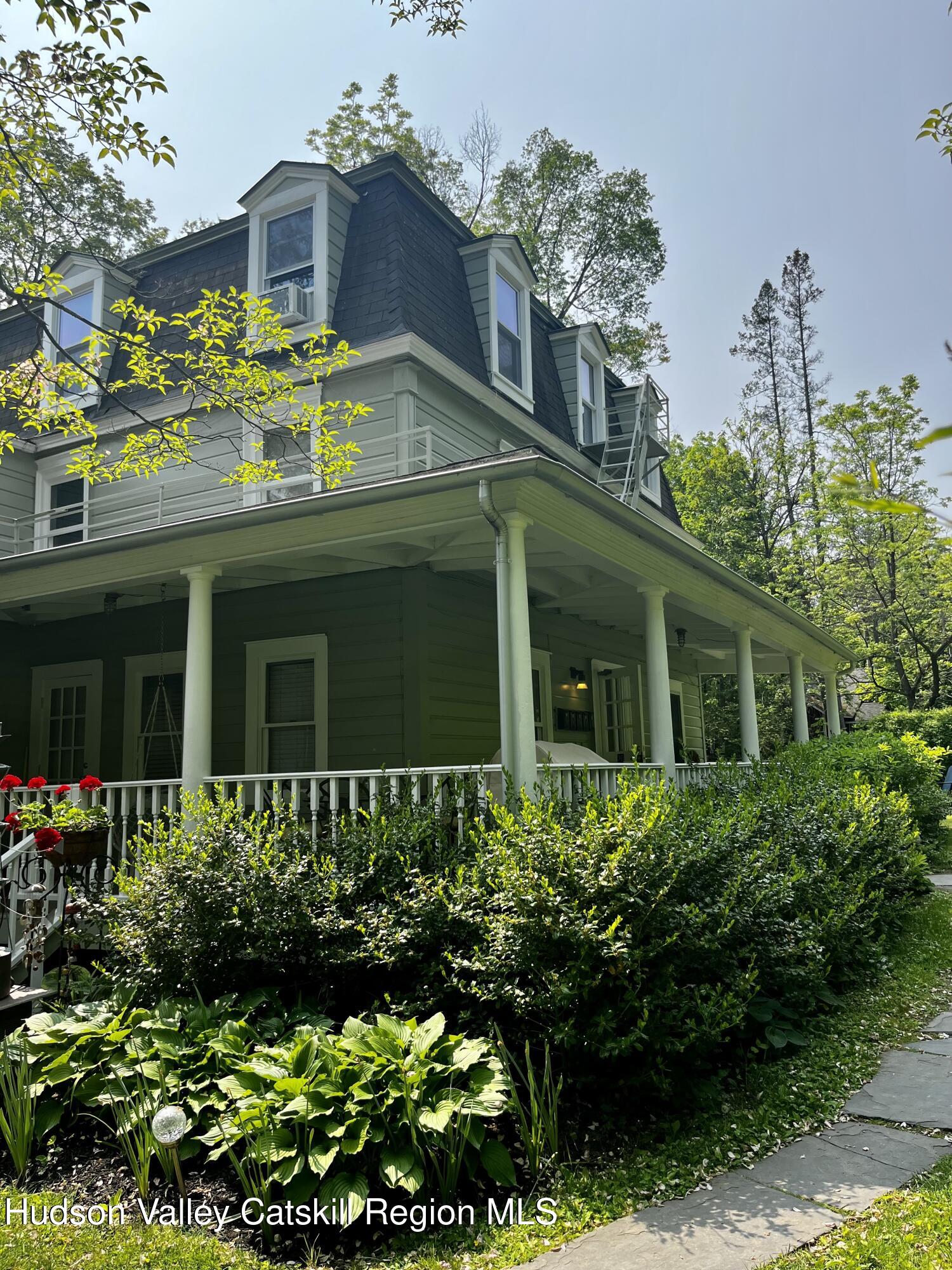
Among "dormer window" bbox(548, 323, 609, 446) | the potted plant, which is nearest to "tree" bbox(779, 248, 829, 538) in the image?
"dormer window" bbox(548, 323, 609, 446)

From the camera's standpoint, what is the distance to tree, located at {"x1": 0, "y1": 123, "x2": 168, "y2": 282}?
14.6m

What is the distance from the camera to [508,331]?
12.2 meters

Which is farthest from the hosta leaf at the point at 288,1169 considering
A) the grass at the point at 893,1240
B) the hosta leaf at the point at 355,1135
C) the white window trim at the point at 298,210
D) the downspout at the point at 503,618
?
the white window trim at the point at 298,210

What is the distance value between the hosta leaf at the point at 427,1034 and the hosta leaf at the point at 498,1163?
1.46 feet

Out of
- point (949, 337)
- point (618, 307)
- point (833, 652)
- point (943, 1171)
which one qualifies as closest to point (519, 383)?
point (833, 652)

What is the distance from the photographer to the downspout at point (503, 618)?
5.86 metres

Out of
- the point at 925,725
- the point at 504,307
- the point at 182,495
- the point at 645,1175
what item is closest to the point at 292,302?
the point at 182,495

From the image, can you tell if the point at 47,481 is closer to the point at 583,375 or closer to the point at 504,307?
the point at 504,307

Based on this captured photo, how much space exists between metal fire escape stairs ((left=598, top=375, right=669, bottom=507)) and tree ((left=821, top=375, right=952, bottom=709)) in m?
9.47

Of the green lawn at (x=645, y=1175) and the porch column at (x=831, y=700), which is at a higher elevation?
the porch column at (x=831, y=700)

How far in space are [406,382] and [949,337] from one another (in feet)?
30.3

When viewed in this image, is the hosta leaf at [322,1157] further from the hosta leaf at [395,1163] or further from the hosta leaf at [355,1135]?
the hosta leaf at [395,1163]

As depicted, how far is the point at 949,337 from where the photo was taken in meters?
1.04

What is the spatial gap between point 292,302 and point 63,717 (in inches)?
224
